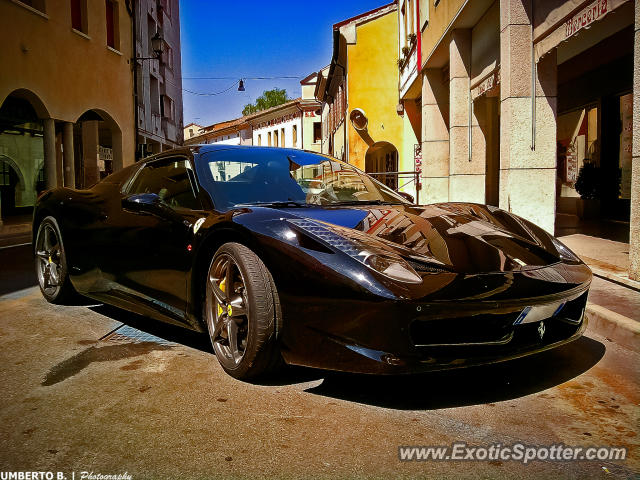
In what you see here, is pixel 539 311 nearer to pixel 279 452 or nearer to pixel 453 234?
pixel 453 234

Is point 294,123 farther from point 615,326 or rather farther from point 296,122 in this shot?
point 615,326

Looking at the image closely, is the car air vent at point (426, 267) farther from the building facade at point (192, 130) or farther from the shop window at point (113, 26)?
the building facade at point (192, 130)

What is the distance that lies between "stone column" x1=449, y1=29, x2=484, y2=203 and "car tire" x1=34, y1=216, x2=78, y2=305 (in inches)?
342

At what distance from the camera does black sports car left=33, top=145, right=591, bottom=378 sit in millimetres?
2422

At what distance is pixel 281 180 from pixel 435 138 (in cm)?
1211

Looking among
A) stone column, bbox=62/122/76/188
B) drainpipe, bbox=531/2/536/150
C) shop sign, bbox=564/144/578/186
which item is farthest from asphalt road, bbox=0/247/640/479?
stone column, bbox=62/122/76/188

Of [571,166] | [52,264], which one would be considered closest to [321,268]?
[52,264]

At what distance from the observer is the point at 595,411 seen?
8.41 ft

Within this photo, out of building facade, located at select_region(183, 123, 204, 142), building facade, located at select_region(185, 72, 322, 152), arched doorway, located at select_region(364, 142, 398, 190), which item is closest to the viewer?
arched doorway, located at select_region(364, 142, 398, 190)

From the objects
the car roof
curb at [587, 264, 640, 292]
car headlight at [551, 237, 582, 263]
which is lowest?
curb at [587, 264, 640, 292]

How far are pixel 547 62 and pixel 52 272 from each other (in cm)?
670

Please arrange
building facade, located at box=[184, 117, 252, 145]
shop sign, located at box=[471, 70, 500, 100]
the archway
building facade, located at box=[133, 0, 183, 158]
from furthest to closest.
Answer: building facade, located at box=[184, 117, 252, 145] → building facade, located at box=[133, 0, 183, 158] → the archway → shop sign, located at box=[471, 70, 500, 100]

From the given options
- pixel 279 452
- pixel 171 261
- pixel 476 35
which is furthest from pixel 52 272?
pixel 476 35

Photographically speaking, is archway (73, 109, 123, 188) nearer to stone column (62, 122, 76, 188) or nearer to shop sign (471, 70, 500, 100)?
stone column (62, 122, 76, 188)
